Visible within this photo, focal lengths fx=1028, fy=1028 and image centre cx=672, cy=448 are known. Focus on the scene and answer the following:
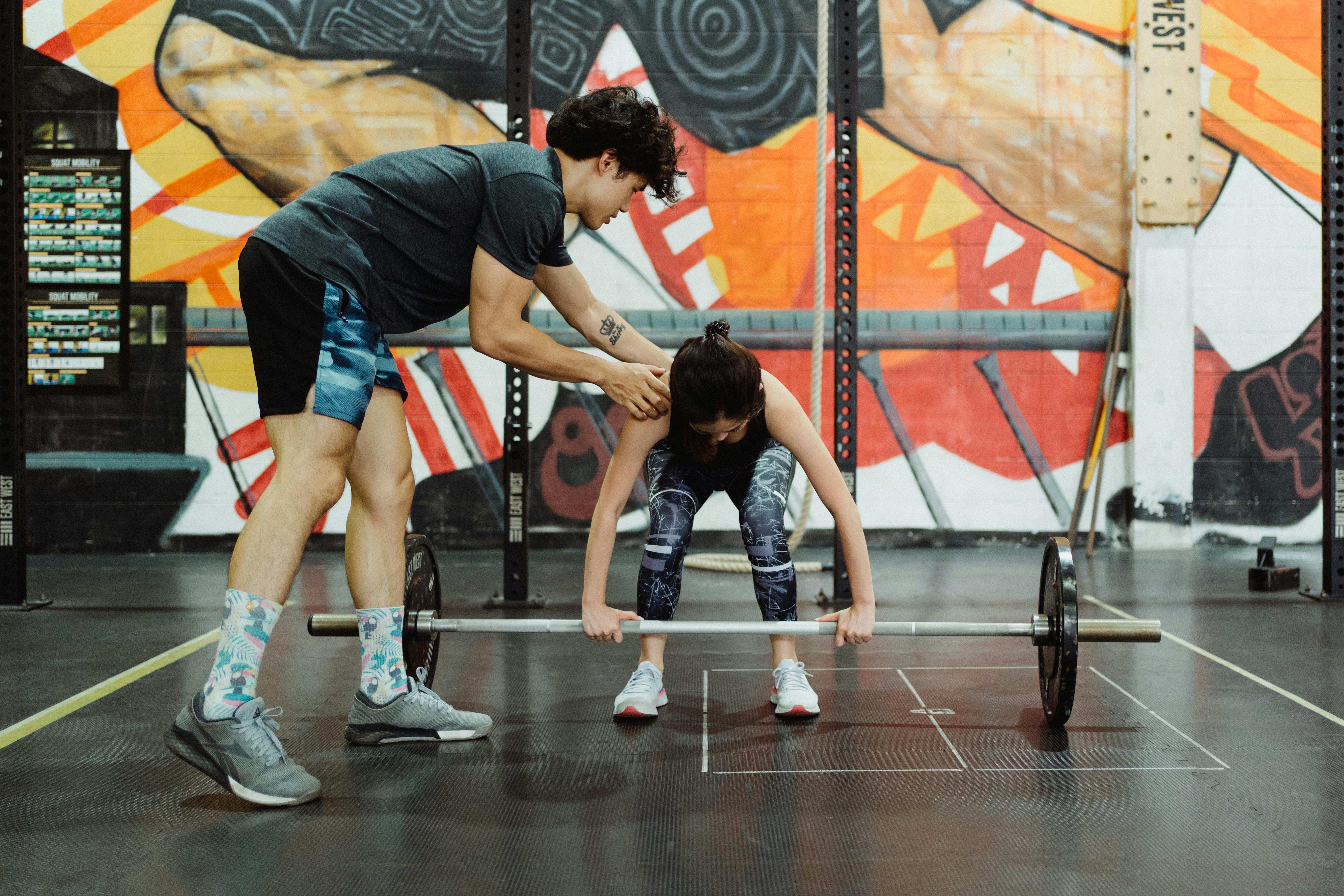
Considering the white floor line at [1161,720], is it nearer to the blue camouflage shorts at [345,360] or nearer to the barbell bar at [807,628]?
the barbell bar at [807,628]

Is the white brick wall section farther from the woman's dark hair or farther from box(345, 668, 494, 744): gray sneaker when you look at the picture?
box(345, 668, 494, 744): gray sneaker

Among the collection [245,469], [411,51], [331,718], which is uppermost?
[411,51]

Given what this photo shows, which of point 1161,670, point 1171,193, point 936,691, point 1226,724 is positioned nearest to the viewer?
point 1226,724

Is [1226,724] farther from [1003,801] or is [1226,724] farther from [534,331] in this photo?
[534,331]

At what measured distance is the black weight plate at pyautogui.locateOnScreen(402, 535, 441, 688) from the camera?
208 cm

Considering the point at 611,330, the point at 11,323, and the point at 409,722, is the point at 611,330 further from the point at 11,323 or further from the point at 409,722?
the point at 11,323

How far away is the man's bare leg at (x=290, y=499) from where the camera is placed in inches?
59.1

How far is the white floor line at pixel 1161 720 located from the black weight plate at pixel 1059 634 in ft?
0.54

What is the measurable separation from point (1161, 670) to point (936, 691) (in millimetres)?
628

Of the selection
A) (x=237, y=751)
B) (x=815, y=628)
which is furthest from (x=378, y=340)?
(x=815, y=628)

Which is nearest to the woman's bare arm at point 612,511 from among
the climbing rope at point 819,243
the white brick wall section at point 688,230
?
the climbing rope at point 819,243

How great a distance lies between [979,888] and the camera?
127 cm

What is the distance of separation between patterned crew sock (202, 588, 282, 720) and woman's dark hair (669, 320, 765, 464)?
735 mm

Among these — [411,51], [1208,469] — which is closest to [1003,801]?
[1208,469]
